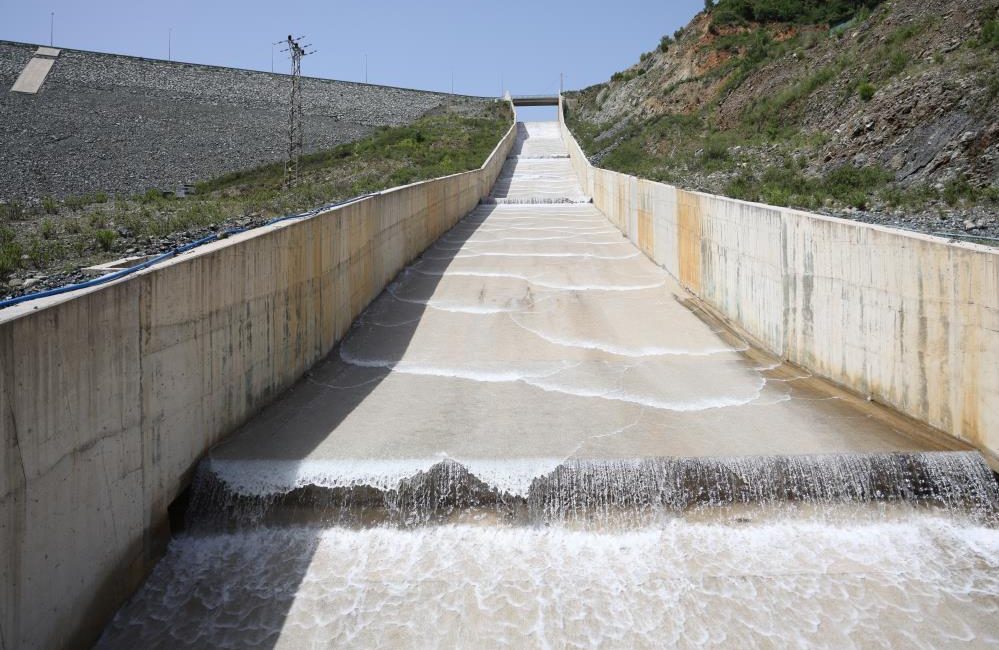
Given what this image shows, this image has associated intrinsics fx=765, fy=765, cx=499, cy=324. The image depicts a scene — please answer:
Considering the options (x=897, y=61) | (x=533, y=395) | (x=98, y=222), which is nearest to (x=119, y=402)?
(x=533, y=395)

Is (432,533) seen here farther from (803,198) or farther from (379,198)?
(803,198)

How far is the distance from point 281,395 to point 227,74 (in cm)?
6373

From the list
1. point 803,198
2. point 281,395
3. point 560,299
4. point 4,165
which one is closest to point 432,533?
point 281,395

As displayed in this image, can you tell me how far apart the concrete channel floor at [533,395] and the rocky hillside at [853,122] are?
481 cm

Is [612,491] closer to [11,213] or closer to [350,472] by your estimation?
[350,472]

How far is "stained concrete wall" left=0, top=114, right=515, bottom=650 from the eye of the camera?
4.41 metres

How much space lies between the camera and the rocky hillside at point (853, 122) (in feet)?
48.3

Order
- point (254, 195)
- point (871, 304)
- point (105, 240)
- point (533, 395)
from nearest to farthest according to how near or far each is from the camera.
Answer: point (871, 304), point (533, 395), point (105, 240), point (254, 195)

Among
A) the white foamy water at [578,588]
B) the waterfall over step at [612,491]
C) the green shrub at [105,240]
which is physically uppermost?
the green shrub at [105,240]

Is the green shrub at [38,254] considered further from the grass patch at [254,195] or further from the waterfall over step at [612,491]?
the waterfall over step at [612,491]

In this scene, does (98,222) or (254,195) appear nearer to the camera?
(98,222)

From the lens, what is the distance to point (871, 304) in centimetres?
791

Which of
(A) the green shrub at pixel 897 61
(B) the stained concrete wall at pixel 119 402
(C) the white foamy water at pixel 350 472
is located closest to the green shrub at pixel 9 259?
(B) the stained concrete wall at pixel 119 402

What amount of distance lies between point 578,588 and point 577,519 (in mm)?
927
